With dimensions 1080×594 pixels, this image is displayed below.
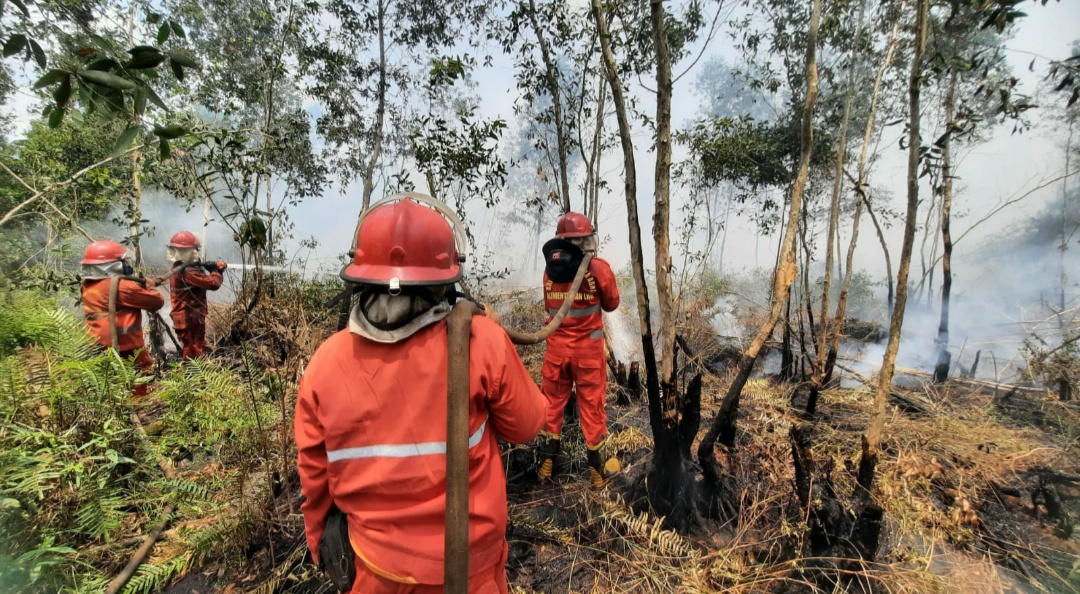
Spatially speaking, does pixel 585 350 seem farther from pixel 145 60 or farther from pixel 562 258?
pixel 145 60

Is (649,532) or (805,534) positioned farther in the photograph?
(649,532)

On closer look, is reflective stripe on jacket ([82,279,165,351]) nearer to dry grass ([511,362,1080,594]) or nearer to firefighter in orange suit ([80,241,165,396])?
firefighter in orange suit ([80,241,165,396])

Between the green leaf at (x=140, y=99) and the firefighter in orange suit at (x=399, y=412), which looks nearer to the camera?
the green leaf at (x=140, y=99)

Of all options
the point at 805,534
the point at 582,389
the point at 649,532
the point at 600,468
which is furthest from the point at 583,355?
the point at 805,534

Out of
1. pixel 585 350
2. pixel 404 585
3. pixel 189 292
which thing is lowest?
pixel 404 585

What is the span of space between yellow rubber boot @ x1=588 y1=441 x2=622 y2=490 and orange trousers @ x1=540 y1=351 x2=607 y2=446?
0.10 meters

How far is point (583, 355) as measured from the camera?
3.89 meters

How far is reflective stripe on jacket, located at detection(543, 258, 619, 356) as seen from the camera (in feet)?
12.8

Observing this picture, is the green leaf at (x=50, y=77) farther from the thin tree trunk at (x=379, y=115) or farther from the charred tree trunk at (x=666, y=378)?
the thin tree trunk at (x=379, y=115)

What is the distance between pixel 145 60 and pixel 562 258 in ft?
9.42

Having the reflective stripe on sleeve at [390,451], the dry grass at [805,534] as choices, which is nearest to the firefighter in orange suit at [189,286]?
the dry grass at [805,534]

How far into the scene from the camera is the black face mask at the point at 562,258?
373 centimetres

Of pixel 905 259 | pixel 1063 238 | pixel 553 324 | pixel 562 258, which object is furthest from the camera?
A: pixel 1063 238

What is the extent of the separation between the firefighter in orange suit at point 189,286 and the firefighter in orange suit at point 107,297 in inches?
49.7
